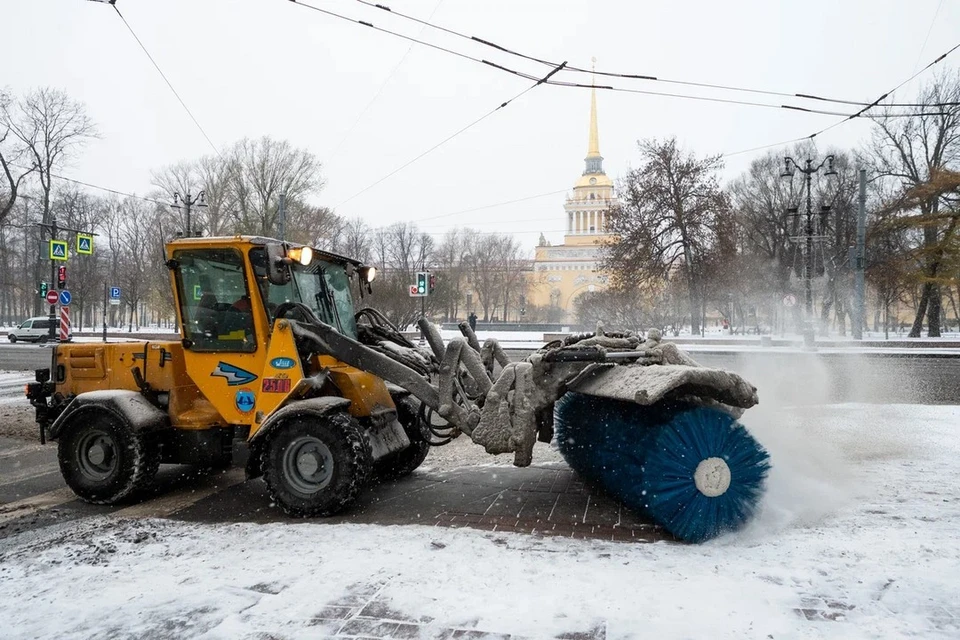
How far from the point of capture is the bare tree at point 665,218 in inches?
1431

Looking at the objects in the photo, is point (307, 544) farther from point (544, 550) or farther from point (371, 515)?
point (544, 550)

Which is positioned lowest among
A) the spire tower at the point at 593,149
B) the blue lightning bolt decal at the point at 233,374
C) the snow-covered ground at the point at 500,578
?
the snow-covered ground at the point at 500,578

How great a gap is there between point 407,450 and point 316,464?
1749 mm

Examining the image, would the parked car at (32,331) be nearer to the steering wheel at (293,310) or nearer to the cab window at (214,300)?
the cab window at (214,300)

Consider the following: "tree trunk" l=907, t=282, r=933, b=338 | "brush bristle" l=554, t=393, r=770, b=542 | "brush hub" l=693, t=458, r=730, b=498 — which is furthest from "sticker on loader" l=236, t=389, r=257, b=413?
"tree trunk" l=907, t=282, r=933, b=338

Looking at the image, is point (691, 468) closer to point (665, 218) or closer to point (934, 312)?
point (665, 218)

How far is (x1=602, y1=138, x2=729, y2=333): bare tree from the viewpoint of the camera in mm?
36344

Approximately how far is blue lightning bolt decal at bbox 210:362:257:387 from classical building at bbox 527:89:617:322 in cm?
9271

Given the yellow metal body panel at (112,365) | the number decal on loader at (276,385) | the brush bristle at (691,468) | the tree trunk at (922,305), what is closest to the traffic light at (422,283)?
the yellow metal body panel at (112,365)

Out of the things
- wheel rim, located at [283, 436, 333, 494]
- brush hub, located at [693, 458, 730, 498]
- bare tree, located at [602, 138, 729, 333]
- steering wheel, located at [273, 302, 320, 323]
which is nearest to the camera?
brush hub, located at [693, 458, 730, 498]

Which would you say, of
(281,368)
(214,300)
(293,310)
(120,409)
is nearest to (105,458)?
(120,409)

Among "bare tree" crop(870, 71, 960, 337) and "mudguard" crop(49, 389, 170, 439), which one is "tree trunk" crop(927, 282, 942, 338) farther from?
"mudguard" crop(49, 389, 170, 439)

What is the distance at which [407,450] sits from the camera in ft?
24.5

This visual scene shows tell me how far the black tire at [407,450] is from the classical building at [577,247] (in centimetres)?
9148
